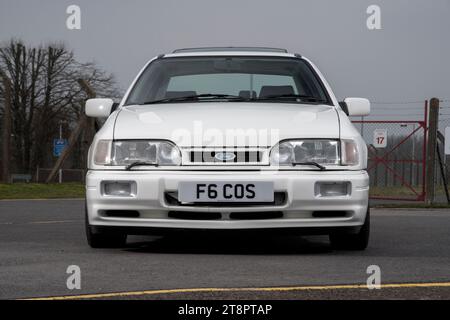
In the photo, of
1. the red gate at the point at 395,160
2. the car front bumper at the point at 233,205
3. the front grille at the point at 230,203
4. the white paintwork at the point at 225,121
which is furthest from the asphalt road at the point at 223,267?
the red gate at the point at 395,160

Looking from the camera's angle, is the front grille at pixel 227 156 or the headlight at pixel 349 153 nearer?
the front grille at pixel 227 156

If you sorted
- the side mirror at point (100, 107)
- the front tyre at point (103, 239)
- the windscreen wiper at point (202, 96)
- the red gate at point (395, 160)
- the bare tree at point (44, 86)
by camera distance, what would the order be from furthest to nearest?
the bare tree at point (44, 86) → the red gate at point (395, 160) → the side mirror at point (100, 107) → the windscreen wiper at point (202, 96) → the front tyre at point (103, 239)

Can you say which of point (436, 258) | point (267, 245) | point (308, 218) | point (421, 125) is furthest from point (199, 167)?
point (421, 125)

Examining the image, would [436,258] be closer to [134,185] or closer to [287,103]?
[287,103]

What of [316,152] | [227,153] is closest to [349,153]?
[316,152]

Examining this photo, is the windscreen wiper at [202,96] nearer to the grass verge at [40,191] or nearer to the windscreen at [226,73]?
the windscreen at [226,73]

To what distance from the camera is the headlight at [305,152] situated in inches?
243

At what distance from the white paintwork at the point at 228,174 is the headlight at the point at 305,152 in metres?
0.05

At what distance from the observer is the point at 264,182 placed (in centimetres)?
604

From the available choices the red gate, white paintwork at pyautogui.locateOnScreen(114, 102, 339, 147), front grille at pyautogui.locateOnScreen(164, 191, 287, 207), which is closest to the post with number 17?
the red gate

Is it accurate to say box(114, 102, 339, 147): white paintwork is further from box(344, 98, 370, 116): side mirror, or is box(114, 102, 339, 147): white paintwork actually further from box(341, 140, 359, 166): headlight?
box(344, 98, 370, 116): side mirror

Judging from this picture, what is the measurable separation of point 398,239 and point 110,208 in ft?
10.0

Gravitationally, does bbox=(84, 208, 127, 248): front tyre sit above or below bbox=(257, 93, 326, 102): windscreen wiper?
below

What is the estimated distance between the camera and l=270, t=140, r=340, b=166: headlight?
6.16 metres
